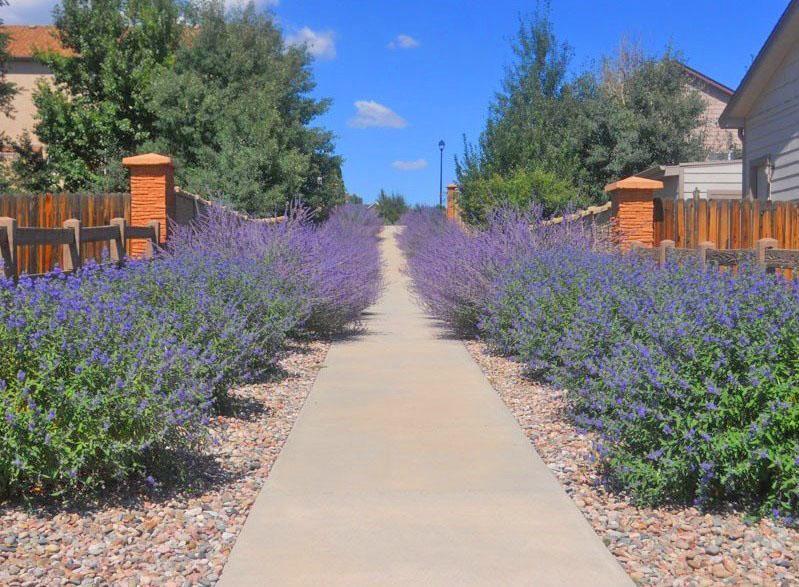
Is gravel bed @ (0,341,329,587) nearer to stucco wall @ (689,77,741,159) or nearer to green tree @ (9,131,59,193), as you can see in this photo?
green tree @ (9,131,59,193)

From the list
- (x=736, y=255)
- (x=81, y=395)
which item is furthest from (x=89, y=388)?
(x=736, y=255)

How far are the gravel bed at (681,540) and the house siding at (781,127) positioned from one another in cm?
1144

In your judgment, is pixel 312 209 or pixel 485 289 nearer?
pixel 485 289

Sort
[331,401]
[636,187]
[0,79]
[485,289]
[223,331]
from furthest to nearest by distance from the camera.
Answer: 1. [0,79]
2. [636,187]
3. [485,289]
4. [331,401]
5. [223,331]

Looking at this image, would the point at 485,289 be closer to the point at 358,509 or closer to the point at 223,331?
the point at 223,331

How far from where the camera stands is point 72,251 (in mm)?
10852

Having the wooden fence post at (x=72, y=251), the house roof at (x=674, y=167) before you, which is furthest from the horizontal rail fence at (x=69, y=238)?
the house roof at (x=674, y=167)

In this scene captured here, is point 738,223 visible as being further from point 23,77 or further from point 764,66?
point 23,77

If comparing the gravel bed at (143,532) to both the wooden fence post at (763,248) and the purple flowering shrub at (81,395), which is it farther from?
the wooden fence post at (763,248)

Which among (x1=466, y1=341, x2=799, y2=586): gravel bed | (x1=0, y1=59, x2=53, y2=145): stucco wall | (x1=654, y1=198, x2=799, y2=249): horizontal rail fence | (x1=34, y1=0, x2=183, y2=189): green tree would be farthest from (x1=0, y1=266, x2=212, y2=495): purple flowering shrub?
(x1=0, y1=59, x2=53, y2=145): stucco wall

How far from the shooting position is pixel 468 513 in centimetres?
543

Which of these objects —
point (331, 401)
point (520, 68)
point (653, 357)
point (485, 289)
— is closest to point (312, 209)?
point (520, 68)

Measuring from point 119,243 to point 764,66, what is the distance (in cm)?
1165

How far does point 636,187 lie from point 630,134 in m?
15.6
